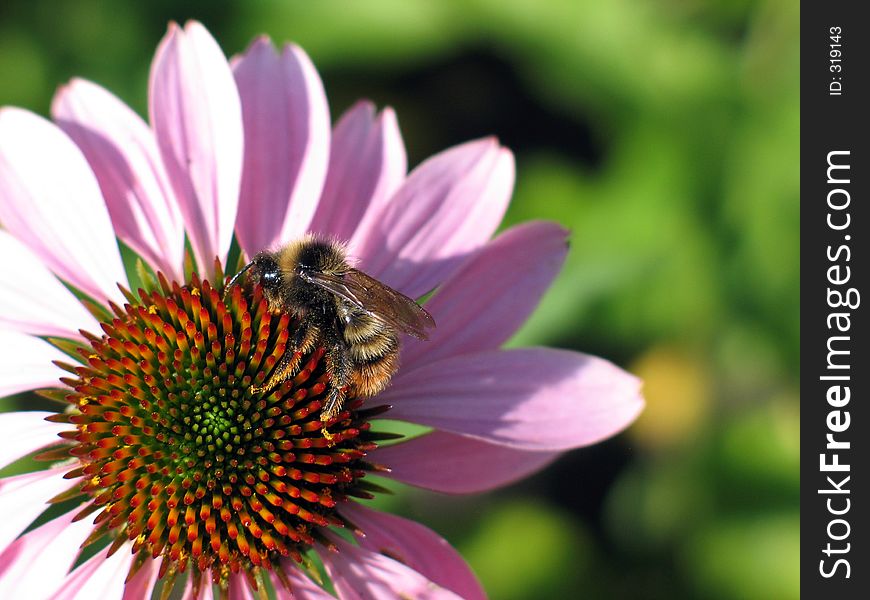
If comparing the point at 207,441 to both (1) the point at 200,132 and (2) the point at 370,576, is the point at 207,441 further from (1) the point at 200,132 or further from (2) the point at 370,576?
(1) the point at 200,132

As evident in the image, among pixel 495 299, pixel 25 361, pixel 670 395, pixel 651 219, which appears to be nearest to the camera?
pixel 25 361

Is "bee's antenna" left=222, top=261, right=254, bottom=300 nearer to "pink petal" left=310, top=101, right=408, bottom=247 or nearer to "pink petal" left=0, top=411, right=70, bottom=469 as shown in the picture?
"pink petal" left=310, top=101, right=408, bottom=247

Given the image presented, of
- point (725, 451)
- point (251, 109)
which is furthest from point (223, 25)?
point (725, 451)

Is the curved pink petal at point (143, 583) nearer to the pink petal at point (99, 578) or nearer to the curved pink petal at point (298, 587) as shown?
the pink petal at point (99, 578)

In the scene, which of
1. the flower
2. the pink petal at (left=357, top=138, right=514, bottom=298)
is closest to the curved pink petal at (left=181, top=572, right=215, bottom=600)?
the flower

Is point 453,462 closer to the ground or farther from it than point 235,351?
closer to the ground

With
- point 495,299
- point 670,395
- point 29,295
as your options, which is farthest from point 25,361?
point 670,395
